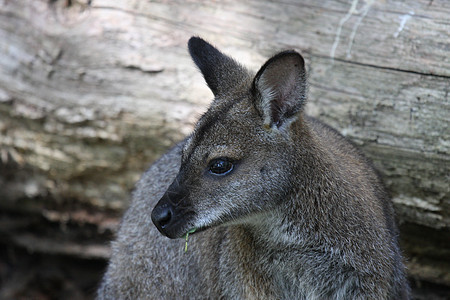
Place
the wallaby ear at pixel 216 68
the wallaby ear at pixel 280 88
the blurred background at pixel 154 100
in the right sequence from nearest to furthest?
the wallaby ear at pixel 280 88 < the wallaby ear at pixel 216 68 < the blurred background at pixel 154 100

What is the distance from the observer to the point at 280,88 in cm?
361

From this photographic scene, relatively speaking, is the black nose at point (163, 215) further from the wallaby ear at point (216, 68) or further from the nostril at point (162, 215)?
the wallaby ear at point (216, 68)

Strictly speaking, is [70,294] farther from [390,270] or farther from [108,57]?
[390,270]

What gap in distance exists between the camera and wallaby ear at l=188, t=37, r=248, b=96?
403 cm

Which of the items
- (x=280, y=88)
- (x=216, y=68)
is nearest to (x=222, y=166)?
(x=280, y=88)

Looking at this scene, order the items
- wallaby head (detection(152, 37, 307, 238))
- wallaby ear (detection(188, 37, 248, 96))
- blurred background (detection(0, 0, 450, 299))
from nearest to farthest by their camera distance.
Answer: wallaby head (detection(152, 37, 307, 238)) < wallaby ear (detection(188, 37, 248, 96)) < blurred background (detection(0, 0, 450, 299))

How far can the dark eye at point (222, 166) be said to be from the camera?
3643 millimetres

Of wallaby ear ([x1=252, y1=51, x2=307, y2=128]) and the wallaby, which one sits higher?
wallaby ear ([x1=252, y1=51, x2=307, y2=128])

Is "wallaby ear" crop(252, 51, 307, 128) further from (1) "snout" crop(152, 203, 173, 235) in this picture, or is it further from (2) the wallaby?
(1) "snout" crop(152, 203, 173, 235)

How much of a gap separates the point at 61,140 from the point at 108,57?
1.04 m

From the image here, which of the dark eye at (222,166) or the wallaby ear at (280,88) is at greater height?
the wallaby ear at (280,88)

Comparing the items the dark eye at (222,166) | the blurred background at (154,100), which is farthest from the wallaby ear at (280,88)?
the blurred background at (154,100)

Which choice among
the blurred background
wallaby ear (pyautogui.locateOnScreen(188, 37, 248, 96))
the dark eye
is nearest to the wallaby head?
the dark eye

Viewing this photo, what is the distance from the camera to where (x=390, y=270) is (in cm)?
391
